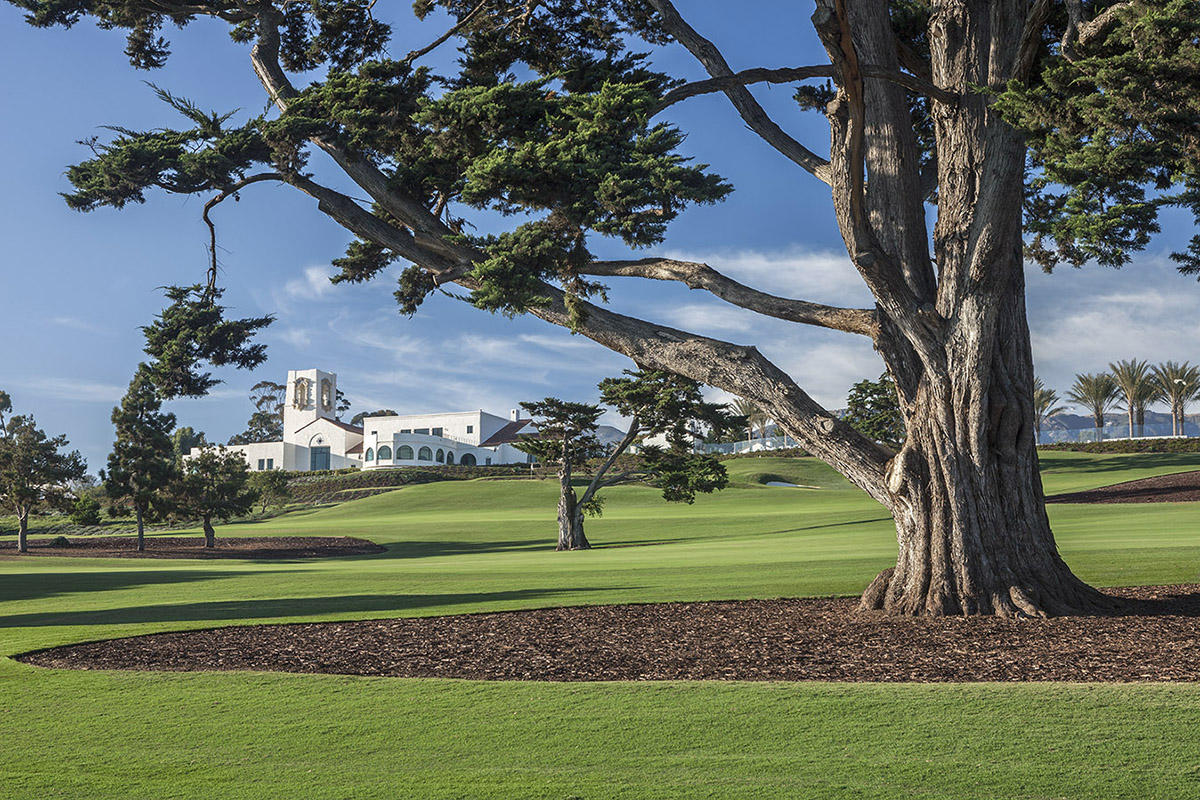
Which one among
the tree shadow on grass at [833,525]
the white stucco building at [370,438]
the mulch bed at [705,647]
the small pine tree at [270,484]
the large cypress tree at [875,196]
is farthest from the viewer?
the white stucco building at [370,438]

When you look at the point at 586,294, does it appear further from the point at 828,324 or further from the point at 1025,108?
the point at 1025,108

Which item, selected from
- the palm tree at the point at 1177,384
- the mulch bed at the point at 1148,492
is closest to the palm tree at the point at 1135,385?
the palm tree at the point at 1177,384

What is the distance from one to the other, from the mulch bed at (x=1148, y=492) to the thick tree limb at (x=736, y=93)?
3398 cm

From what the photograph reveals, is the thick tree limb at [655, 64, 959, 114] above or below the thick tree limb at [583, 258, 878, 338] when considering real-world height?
above

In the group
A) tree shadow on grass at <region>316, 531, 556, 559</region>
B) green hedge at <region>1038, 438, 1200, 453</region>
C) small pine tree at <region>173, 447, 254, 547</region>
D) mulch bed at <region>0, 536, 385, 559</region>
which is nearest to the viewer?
tree shadow on grass at <region>316, 531, 556, 559</region>

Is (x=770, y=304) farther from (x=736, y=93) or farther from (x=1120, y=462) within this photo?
(x=1120, y=462)

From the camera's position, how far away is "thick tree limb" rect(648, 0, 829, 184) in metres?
12.4

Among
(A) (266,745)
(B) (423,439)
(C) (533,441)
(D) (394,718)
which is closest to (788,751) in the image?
(D) (394,718)

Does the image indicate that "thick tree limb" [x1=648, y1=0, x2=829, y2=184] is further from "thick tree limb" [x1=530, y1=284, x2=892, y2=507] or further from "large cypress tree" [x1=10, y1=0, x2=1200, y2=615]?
"thick tree limb" [x1=530, y1=284, x2=892, y2=507]

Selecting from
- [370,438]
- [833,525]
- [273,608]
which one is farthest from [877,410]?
[370,438]

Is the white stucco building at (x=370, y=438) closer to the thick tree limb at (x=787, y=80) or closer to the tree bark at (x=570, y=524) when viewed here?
the tree bark at (x=570, y=524)

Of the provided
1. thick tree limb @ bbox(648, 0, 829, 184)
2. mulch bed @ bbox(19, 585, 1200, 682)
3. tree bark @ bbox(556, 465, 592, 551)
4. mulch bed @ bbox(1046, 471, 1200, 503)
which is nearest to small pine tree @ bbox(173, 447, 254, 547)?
tree bark @ bbox(556, 465, 592, 551)

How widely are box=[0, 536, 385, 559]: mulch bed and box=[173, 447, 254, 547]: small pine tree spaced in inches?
51.1

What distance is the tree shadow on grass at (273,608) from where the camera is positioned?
1213 cm
